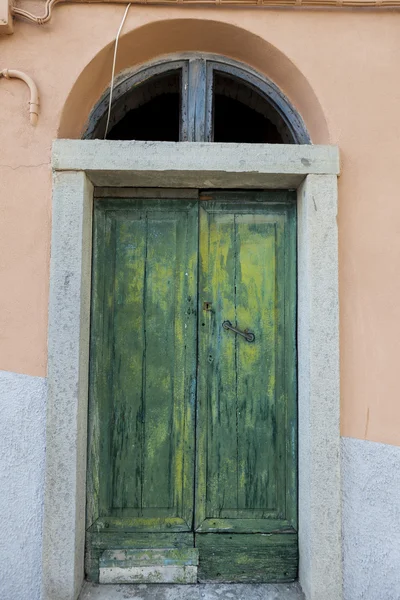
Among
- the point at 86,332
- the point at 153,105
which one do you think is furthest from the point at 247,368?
the point at 153,105

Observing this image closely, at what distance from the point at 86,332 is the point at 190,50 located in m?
1.88

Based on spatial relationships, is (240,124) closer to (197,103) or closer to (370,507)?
(197,103)

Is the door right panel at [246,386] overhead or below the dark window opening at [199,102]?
below

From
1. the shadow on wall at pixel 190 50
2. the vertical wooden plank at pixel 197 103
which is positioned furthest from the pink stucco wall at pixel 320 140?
the vertical wooden plank at pixel 197 103

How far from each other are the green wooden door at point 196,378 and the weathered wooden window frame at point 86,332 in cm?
16

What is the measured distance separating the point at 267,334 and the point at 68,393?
3.99 ft

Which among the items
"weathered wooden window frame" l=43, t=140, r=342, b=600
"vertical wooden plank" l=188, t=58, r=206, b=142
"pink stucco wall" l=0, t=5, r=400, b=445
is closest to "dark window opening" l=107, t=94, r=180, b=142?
"vertical wooden plank" l=188, t=58, r=206, b=142

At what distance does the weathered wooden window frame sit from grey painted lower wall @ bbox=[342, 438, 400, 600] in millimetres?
69

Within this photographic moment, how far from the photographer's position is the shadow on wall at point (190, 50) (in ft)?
9.30

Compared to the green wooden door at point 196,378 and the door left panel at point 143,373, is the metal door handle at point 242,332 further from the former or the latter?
the door left panel at point 143,373

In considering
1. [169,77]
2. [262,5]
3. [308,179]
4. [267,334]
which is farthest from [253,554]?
[262,5]

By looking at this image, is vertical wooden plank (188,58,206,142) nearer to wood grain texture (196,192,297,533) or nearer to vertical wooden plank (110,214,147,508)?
wood grain texture (196,192,297,533)

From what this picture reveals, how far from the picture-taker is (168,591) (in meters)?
2.77

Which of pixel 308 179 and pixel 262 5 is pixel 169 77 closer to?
pixel 262 5
